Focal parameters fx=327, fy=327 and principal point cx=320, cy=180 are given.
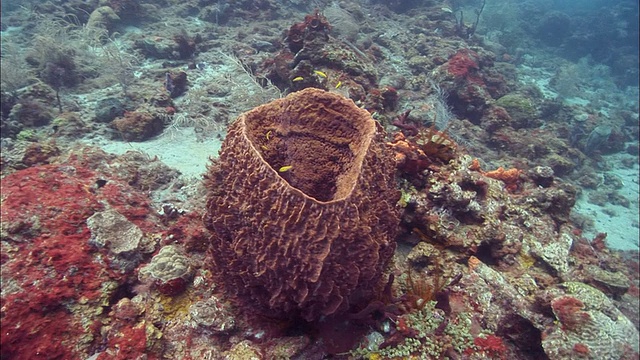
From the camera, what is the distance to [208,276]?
3.16 metres

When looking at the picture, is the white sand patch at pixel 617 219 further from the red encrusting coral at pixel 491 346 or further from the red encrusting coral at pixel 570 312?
the red encrusting coral at pixel 491 346

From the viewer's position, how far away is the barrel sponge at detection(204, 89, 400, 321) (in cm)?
221

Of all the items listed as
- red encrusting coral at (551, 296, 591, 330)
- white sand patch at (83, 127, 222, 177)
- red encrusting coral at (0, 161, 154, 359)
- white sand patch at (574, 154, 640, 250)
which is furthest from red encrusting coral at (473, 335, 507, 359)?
white sand patch at (574, 154, 640, 250)

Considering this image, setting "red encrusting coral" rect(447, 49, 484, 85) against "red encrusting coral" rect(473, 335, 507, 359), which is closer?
"red encrusting coral" rect(473, 335, 507, 359)

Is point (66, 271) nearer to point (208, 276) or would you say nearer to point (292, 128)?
point (208, 276)

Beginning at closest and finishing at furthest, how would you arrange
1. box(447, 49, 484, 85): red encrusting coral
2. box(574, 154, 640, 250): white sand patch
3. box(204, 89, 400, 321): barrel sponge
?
1. box(204, 89, 400, 321): barrel sponge
2. box(574, 154, 640, 250): white sand patch
3. box(447, 49, 484, 85): red encrusting coral

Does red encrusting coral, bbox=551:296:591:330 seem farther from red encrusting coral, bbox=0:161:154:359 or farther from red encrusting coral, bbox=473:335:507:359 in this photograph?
red encrusting coral, bbox=0:161:154:359

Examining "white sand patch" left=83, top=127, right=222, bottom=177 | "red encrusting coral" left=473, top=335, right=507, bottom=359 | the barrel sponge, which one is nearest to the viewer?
the barrel sponge

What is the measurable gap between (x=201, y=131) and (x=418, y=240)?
5155mm

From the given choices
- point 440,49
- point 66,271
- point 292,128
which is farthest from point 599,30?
A: point 66,271

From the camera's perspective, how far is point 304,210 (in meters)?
2.17

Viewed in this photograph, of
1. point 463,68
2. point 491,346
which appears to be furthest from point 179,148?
point 463,68

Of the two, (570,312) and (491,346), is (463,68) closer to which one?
(570,312)

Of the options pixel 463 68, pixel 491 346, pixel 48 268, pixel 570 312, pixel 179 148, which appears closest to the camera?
pixel 48 268
